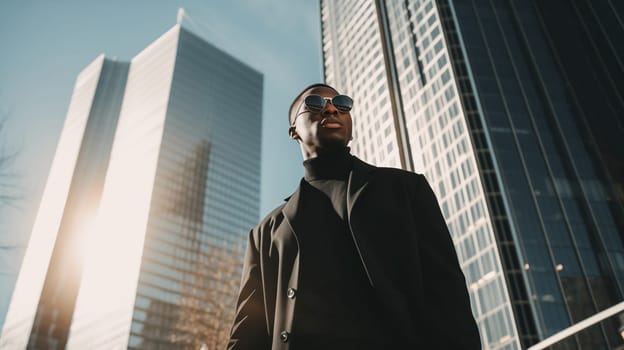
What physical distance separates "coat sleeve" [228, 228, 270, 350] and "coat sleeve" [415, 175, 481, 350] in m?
0.85

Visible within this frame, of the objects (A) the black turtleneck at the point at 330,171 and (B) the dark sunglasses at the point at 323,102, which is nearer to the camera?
(A) the black turtleneck at the point at 330,171

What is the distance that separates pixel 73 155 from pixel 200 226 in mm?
43319

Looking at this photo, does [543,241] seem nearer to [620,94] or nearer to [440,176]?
[440,176]

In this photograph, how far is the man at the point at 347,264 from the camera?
183 cm

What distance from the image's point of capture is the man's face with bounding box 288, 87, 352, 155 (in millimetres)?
2504

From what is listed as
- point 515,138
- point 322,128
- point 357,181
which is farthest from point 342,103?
point 515,138

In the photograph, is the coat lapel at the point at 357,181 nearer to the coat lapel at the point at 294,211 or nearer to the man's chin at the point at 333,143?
the man's chin at the point at 333,143

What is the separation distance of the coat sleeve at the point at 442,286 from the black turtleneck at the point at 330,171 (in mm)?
397

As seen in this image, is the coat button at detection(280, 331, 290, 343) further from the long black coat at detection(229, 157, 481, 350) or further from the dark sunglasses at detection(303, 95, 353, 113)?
the dark sunglasses at detection(303, 95, 353, 113)

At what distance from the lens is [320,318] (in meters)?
1.91

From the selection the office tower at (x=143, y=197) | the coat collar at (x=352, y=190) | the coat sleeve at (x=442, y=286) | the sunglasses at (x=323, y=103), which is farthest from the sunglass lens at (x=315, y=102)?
the office tower at (x=143, y=197)

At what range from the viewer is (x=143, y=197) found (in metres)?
95.4

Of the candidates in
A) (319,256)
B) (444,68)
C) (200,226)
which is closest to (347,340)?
(319,256)

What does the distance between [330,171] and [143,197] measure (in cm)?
9893
